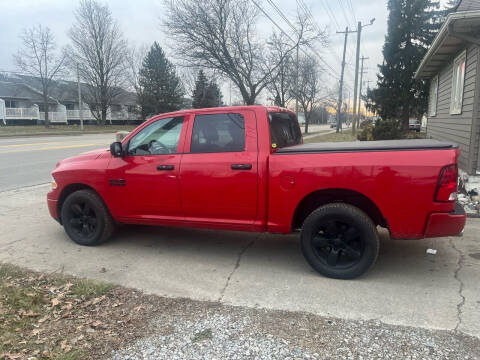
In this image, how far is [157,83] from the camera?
161 feet

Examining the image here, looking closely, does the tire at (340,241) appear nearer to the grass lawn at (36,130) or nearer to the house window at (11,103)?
the grass lawn at (36,130)

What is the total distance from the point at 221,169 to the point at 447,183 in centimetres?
223

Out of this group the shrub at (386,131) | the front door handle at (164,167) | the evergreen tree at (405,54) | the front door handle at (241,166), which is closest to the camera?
the front door handle at (241,166)

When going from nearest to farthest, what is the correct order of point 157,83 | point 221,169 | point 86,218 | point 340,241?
point 340,241 < point 221,169 < point 86,218 < point 157,83

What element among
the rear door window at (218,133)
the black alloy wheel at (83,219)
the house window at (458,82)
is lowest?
the black alloy wheel at (83,219)

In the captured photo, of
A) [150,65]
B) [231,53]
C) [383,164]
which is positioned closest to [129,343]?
[383,164]

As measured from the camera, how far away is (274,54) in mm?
23391

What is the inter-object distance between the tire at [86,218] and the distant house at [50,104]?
46.7m

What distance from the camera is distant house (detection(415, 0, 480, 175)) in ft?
24.6

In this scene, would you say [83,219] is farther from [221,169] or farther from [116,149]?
[221,169]

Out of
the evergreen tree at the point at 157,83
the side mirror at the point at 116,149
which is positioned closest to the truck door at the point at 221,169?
the side mirror at the point at 116,149

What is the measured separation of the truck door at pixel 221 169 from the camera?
4.07m

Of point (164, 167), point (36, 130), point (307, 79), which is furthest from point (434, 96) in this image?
point (36, 130)

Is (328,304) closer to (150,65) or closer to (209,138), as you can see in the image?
(209,138)
